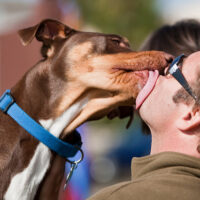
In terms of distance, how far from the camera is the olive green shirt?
2.33 metres

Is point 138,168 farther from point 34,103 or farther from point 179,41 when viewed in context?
point 179,41

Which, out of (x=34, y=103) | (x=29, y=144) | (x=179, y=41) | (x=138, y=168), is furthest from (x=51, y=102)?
(x=179, y=41)

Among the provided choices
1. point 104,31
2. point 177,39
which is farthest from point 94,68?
point 104,31

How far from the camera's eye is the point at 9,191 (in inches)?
134

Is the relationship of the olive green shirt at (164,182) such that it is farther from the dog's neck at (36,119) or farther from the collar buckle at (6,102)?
the collar buckle at (6,102)

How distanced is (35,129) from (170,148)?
1131mm

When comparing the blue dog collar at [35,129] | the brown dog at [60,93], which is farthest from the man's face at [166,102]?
the blue dog collar at [35,129]

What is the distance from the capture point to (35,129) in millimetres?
3467

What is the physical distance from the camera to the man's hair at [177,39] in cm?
436

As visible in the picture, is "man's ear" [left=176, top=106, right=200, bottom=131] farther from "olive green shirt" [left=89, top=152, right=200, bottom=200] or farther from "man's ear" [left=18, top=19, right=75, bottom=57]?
"man's ear" [left=18, top=19, right=75, bottom=57]

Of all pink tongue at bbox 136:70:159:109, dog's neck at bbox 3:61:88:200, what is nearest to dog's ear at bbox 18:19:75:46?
dog's neck at bbox 3:61:88:200

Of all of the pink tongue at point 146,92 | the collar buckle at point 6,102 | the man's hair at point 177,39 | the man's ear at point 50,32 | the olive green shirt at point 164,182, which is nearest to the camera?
the olive green shirt at point 164,182

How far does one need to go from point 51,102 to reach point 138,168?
43.6 inches

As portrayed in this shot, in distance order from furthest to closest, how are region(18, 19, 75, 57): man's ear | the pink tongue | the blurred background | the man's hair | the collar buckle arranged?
the blurred background < the man's hair < region(18, 19, 75, 57): man's ear < the collar buckle < the pink tongue
